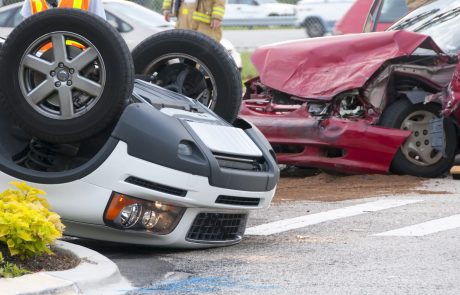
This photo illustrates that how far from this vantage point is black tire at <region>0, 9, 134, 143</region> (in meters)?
6.90

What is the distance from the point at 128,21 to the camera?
20.1 m

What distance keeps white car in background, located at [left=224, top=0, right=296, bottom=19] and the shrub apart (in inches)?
1341

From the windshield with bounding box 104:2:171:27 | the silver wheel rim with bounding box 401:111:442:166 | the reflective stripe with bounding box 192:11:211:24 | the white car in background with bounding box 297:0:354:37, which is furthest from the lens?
the white car in background with bounding box 297:0:354:37

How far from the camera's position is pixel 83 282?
587 cm

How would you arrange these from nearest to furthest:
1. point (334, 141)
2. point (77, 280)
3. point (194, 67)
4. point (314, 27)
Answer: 1. point (77, 280)
2. point (194, 67)
3. point (334, 141)
4. point (314, 27)

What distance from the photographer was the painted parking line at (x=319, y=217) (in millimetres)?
8367

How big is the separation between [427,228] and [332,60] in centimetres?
315

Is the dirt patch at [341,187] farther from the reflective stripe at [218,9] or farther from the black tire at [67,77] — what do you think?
the reflective stripe at [218,9]

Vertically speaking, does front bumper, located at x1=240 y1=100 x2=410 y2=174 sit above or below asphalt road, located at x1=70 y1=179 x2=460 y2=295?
below

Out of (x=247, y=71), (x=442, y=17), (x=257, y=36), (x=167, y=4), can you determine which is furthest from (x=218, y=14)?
(x=257, y=36)

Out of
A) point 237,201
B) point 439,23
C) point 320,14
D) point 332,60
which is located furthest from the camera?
point 320,14

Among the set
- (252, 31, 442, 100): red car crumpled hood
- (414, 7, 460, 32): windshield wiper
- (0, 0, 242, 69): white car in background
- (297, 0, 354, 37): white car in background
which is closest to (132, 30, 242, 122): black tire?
(252, 31, 442, 100): red car crumpled hood

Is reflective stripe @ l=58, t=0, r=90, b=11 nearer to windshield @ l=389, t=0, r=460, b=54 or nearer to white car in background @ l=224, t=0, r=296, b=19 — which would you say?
windshield @ l=389, t=0, r=460, b=54

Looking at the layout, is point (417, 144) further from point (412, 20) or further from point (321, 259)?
point (321, 259)
